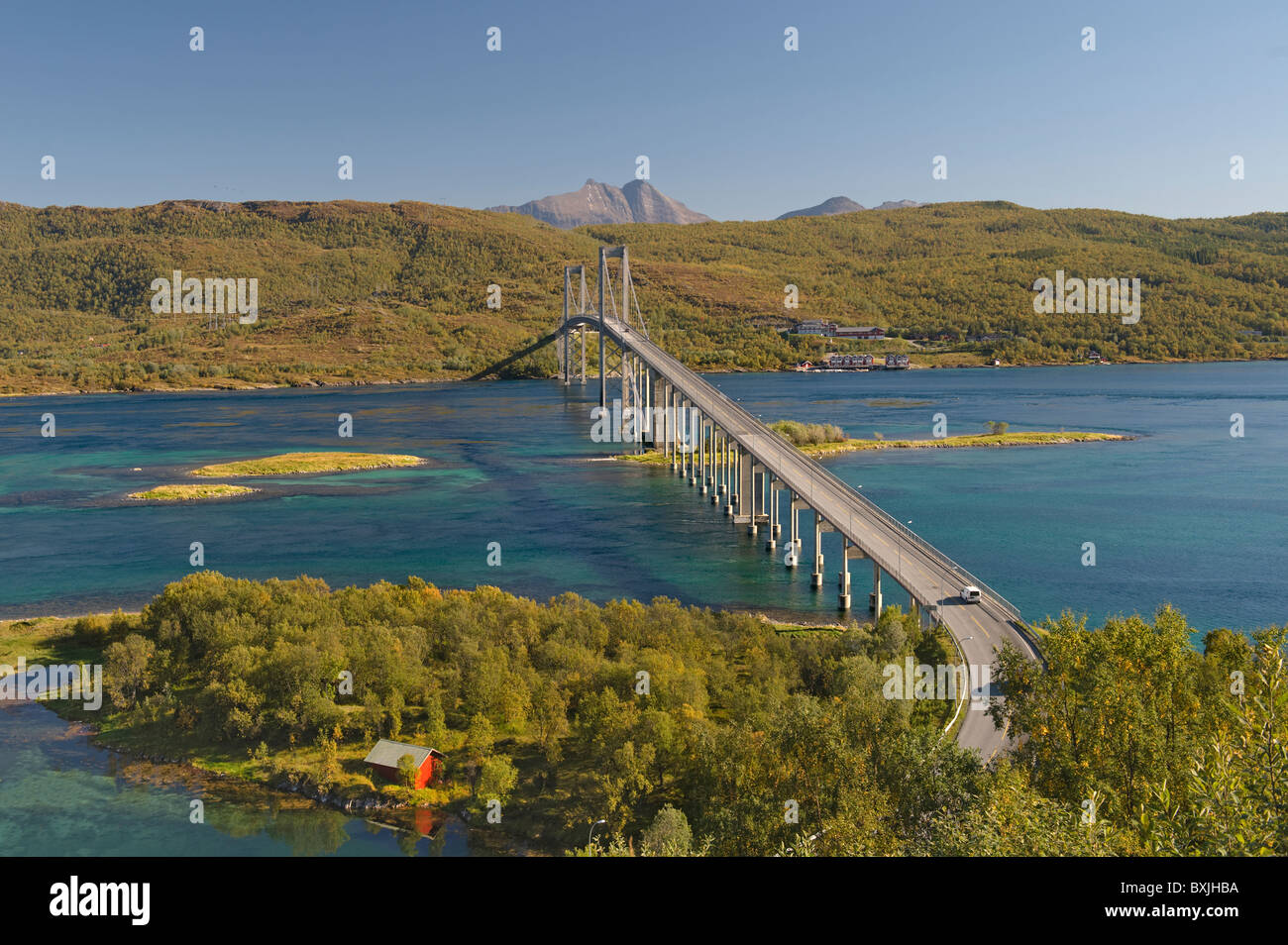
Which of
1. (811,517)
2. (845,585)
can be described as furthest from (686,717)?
(811,517)

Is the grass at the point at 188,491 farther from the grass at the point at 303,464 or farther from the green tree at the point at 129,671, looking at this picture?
the green tree at the point at 129,671

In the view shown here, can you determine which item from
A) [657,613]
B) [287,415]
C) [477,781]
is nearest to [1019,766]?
[477,781]

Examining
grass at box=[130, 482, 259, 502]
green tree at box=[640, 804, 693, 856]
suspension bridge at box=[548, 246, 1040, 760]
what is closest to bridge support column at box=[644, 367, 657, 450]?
suspension bridge at box=[548, 246, 1040, 760]

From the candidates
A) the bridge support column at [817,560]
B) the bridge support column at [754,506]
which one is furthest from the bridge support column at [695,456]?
the bridge support column at [817,560]

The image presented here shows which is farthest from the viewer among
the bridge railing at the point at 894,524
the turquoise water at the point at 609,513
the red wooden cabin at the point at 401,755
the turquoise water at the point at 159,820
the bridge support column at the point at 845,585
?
the turquoise water at the point at 609,513

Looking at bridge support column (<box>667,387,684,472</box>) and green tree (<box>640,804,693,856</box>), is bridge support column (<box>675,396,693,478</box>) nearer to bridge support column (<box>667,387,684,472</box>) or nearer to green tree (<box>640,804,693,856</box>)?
bridge support column (<box>667,387,684,472</box>)

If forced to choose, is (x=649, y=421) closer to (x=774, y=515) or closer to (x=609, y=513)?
(x=609, y=513)
